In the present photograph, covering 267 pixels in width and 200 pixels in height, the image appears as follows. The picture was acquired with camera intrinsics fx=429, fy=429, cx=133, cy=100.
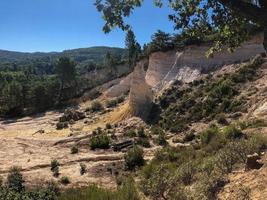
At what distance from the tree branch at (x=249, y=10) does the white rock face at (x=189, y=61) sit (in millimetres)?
32587

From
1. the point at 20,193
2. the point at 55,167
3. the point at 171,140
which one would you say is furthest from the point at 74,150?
the point at 20,193

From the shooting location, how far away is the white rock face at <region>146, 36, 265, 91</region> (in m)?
40.9

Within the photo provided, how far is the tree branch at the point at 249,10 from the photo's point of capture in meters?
7.46

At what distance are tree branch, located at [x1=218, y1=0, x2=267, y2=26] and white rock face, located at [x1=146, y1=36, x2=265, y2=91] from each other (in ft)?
107

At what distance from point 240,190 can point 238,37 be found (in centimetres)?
364

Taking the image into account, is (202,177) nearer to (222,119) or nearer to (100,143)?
(100,143)

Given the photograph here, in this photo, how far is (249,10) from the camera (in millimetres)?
7508

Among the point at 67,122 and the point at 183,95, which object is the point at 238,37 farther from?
the point at 67,122

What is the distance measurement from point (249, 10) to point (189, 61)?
38497 mm

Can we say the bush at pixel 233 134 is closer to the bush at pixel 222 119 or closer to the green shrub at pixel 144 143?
the green shrub at pixel 144 143

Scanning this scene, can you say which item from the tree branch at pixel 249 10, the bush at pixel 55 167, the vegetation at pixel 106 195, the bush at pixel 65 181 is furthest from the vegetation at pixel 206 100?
the tree branch at pixel 249 10

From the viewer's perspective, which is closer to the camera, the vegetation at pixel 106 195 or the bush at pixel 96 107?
the vegetation at pixel 106 195

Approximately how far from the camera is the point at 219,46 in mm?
9836

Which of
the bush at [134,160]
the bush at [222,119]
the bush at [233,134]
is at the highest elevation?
the bush at [233,134]
